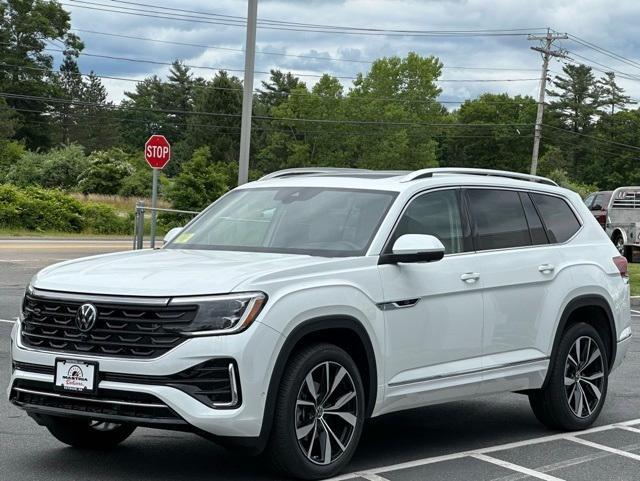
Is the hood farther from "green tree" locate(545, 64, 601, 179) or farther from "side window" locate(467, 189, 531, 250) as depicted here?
"green tree" locate(545, 64, 601, 179)

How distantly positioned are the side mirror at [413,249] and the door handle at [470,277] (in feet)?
1.59

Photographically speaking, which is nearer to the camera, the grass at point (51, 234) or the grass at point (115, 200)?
the grass at point (51, 234)

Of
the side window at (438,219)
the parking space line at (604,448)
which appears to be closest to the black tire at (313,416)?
the side window at (438,219)

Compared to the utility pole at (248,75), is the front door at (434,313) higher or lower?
lower

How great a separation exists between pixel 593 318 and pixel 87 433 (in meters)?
3.93

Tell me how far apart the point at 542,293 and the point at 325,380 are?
7.39 ft

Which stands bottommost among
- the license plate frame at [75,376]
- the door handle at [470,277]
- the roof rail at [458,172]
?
the license plate frame at [75,376]

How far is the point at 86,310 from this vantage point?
5.95 metres

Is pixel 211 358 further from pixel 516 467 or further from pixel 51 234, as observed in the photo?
pixel 51 234

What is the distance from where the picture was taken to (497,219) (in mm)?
7902

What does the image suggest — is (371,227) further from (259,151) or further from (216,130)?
(259,151)

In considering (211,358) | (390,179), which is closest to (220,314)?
(211,358)

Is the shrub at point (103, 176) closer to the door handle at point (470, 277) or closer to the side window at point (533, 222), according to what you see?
the side window at point (533, 222)

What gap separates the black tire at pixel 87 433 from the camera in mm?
6848
